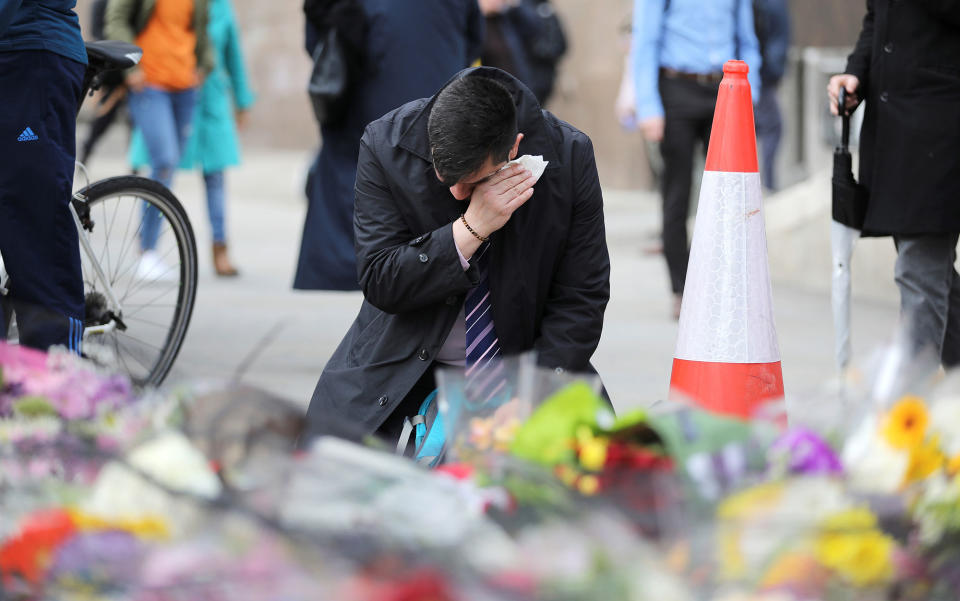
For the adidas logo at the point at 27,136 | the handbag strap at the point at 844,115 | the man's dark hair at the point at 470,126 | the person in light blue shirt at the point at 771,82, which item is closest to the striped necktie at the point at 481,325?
the man's dark hair at the point at 470,126

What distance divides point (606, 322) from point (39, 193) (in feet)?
11.4

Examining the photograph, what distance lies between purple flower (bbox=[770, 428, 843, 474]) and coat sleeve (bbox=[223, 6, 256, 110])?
682cm

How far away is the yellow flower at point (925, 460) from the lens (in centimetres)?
154

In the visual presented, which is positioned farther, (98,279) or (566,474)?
(98,279)

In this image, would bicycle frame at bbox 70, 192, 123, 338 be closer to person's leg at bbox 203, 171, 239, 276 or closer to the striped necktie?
the striped necktie

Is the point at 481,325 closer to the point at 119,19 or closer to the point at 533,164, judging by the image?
the point at 533,164

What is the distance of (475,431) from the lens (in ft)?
5.73

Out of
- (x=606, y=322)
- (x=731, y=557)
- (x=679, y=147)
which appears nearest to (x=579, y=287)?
(x=731, y=557)

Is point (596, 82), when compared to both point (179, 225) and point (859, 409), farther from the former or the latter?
point (859, 409)

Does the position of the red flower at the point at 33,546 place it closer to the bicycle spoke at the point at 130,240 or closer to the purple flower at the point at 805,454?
the purple flower at the point at 805,454

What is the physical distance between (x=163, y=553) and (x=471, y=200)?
5.69 ft

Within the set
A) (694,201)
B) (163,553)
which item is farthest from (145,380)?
(694,201)

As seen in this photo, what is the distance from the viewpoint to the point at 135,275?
462 cm

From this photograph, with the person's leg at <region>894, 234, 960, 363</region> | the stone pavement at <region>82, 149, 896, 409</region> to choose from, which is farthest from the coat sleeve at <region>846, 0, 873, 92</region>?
the stone pavement at <region>82, 149, 896, 409</region>
